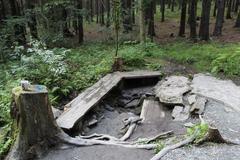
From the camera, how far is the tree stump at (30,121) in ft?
19.1

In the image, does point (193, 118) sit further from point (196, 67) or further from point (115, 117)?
point (196, 67)

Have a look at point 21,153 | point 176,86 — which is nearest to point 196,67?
point 176,86

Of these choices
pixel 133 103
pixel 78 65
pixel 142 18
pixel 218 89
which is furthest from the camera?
pixel 142 18

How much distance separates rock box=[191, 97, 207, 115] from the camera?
8297mm

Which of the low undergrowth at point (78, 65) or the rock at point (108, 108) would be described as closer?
the rock at point (108, 108)

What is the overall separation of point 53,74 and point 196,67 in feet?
19.4

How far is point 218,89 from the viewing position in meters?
Answer: 9.95

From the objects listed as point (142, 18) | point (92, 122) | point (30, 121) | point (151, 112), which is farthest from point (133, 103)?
point (142, 18)

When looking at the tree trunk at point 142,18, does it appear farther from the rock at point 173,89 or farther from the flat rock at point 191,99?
the flat rock at point 191,99

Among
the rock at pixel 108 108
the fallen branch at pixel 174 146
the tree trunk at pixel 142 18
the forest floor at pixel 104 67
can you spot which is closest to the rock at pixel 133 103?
the rock at pixel 108 108

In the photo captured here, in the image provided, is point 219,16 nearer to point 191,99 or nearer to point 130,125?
point 191,99

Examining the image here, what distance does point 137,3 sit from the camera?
15.7 m

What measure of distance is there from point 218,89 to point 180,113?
7.01 ft

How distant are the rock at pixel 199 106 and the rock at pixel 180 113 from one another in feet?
0.65
